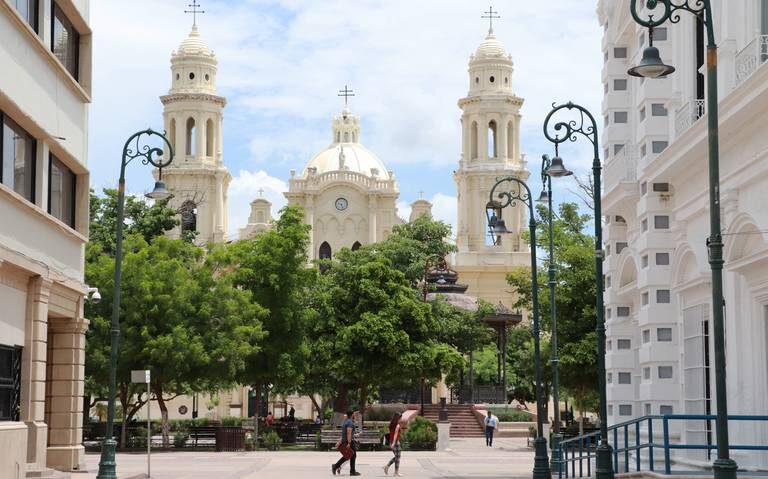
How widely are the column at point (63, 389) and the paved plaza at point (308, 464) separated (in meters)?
0.70

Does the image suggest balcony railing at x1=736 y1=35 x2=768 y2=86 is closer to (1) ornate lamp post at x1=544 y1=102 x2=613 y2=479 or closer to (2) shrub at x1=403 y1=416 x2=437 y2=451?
(1) ornate lamp post at x1=544 y1=102 x2=613 y2=479

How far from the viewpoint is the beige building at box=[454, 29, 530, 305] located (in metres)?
101

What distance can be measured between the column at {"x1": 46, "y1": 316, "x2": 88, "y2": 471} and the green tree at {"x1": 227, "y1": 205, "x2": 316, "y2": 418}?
65.0ft

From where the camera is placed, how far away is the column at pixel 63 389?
2950 cm

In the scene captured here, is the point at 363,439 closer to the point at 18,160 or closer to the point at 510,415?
the point at 510,415

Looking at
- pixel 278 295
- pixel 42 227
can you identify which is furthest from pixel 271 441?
pixel 42 227

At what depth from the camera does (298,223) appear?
51.2 meters

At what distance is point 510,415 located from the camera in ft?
210

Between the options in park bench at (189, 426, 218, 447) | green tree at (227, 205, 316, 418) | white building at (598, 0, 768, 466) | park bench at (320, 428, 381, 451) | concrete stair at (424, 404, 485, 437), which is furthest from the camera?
concrete stair at (424, 404, 485, 437)

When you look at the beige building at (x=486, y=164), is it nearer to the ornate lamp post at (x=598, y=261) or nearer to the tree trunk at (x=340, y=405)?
the tree trunk at (x=340, y=405)

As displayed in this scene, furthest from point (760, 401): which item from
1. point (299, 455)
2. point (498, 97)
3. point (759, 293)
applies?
point (498, 97)

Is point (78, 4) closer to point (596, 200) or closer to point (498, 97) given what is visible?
point (596, 200)

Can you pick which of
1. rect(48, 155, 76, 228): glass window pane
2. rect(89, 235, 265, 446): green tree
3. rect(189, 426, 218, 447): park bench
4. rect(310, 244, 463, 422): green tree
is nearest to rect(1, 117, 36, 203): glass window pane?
rect(48, 155, 76, 228): glass window pane

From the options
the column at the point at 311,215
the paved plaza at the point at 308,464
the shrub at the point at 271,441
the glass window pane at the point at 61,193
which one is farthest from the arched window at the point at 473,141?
the glass window pane at the point at 61,193
